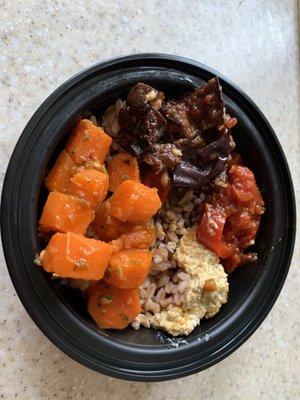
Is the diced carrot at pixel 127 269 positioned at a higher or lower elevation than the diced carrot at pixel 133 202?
lower

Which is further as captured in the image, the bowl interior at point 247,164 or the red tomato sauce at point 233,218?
the red tomato sauce at point 233,218

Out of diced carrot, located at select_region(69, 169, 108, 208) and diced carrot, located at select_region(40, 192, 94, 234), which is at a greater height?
diced carrot, located at select_region(69, 169, 108, 208)

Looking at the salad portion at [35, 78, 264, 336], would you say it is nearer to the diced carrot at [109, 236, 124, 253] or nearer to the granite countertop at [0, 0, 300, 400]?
the diced carrot at [109, 236, 124, 253]

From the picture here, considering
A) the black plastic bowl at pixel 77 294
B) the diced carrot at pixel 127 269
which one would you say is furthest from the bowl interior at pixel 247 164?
the diced carrot at pixel 127 269

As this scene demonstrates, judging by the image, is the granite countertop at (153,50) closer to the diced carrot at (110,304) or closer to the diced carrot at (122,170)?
the diced carrot at (110,304)

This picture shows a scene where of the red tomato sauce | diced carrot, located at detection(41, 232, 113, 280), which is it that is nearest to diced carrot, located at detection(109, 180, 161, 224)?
diced carrot, located at detection(41, 232, 113, 280)

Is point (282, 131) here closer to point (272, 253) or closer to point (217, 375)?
point (272, 253)

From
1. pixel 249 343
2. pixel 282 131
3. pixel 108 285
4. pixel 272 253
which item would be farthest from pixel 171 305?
pixel 282 131

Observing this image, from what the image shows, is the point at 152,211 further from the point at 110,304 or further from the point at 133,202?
the point at 110,304

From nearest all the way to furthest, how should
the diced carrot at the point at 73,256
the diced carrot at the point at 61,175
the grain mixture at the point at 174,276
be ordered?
the diced carrot at the point at 73,256 → the diced carrot at the point at 61,175 → the grain mixture at the point at 174,276
